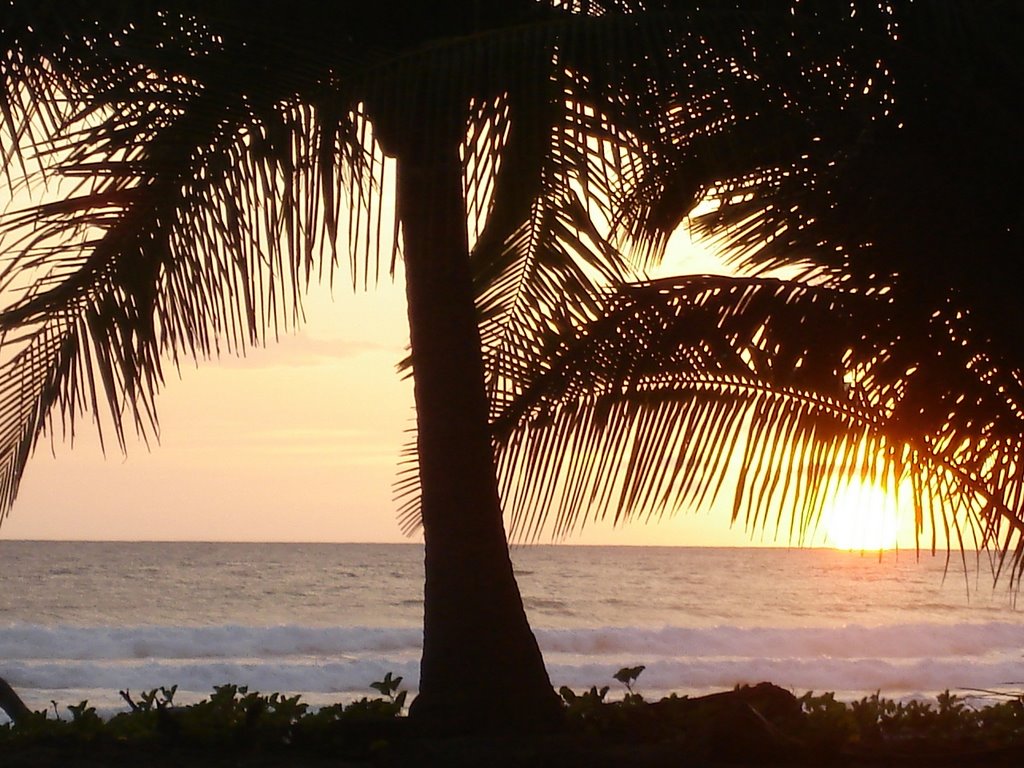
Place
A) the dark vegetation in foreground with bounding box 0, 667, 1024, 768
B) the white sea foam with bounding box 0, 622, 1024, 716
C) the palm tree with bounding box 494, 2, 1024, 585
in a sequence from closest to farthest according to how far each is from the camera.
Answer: the palm tree with bounding box 494, 2, 1024, 585 < the dark vegetation in foreground with bounding box 0, 667, 1024, 768 < the white sea foam with bounding box 0, 622, 1024, 716

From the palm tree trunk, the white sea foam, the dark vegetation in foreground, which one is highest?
the palm tree trunk

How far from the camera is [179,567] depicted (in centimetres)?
4291

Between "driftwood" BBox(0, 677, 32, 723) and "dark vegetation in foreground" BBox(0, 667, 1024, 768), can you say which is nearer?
"dark vegetation in foreground" BBox(0, 667, 1024, 768)

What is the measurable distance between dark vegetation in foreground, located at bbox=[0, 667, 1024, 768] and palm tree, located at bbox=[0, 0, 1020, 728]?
0.31 metres

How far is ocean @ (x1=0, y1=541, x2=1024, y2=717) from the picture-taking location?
17.5m

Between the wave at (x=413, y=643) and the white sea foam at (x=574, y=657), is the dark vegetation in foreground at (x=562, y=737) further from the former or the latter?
the wave at (x=413, y=643)

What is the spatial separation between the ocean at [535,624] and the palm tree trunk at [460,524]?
2.17m

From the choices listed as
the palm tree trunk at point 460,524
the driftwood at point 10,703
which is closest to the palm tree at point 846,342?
the palm tree trunk at point 460,524

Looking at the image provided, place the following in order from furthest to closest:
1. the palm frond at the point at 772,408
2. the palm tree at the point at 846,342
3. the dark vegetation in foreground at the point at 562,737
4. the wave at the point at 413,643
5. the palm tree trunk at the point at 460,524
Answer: the wave at the point at 413,643, the palm tree trunk at the point at 460,524, the dark vegetation in foreground at the point at 562,737, the palm frond at the point at 772,408, the palm tree at the point at 846,342

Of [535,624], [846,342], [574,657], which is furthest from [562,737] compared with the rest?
[535,624]

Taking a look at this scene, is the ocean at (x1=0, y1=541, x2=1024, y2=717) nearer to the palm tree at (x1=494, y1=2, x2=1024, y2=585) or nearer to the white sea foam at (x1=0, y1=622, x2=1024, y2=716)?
the white sea foam at (x1=0, y1=622, x2=1024, y2=716)

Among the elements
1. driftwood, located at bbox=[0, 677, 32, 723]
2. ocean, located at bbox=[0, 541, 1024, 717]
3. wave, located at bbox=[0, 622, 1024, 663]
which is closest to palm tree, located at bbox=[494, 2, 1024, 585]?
ocean, located at bbox=[0, 541, 1024, 717]

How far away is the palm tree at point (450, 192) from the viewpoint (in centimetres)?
311

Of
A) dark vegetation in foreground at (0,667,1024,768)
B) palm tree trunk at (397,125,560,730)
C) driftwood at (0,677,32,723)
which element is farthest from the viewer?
driftwood at (0,677,32,723)
